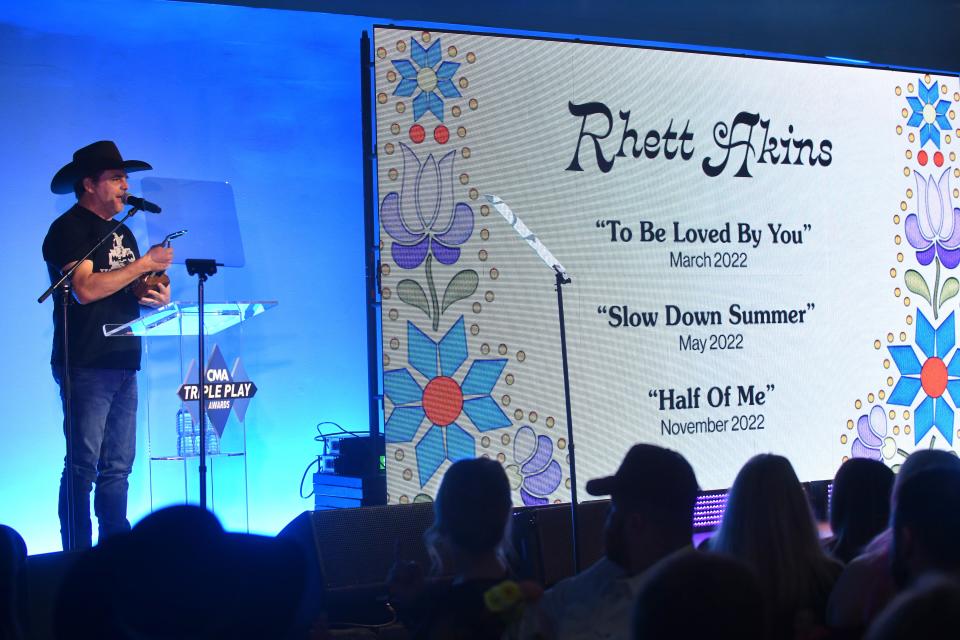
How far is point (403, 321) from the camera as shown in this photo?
457cm

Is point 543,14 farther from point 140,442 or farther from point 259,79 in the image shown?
point 140,442

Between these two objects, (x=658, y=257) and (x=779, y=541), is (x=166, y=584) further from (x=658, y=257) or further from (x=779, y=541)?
(x=658, y=257)

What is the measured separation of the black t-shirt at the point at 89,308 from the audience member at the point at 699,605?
341 cm

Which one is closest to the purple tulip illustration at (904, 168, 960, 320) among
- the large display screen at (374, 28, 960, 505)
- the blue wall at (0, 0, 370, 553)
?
the large display screen at (374, 28, 960, 505)

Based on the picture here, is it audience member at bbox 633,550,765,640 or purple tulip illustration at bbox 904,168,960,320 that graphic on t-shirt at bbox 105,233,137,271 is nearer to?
audience member at bbox 633,550,765,640

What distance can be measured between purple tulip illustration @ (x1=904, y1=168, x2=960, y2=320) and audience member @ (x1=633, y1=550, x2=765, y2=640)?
4916mm

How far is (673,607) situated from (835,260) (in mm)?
4624

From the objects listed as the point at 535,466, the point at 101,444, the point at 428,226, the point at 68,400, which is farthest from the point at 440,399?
the point at 68,400

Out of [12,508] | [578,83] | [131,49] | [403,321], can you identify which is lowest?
[12,508]

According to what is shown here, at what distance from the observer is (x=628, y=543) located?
219 centimetres

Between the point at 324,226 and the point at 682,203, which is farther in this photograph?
the point at 324,226

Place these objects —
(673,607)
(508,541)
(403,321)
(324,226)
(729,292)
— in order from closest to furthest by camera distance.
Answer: (673,607) → (508,541) → (403,321) → (729,292) → (324,226)

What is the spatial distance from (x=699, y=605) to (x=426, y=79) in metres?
3.79

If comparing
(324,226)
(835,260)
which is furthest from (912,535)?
(324,226)
